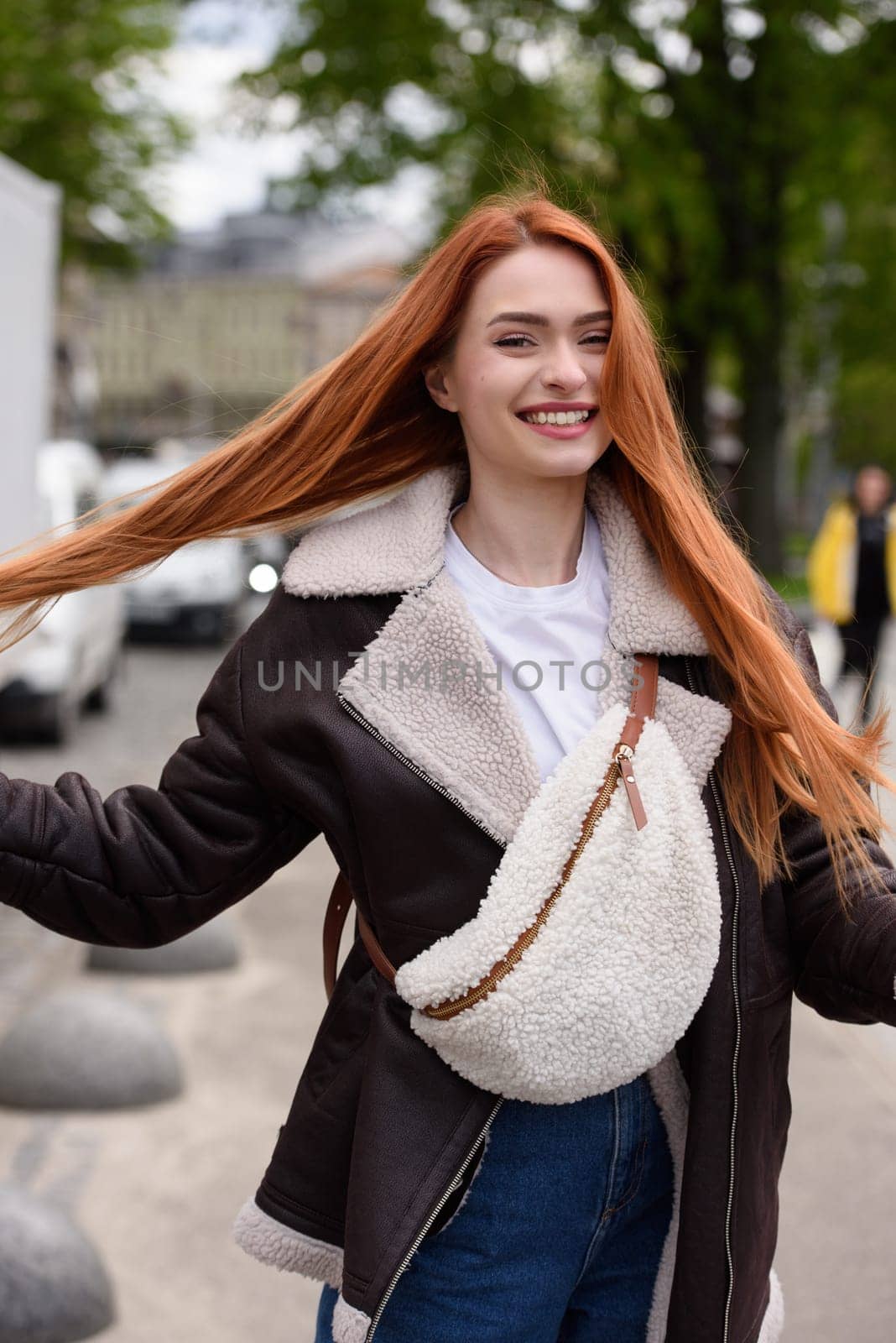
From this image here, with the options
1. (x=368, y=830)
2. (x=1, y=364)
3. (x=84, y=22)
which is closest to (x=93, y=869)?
→ (x=368, y=830)

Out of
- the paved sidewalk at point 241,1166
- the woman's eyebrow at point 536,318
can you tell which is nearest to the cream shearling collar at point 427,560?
the woman's eyebrow at point 536,318

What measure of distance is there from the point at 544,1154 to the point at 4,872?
2.37 ft

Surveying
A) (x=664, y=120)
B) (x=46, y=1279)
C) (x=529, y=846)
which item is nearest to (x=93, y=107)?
(x=664, y=120)

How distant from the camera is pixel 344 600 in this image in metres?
2.04

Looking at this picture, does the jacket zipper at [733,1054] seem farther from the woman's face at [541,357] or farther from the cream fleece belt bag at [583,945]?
Answer: the woman's face at [541,357]

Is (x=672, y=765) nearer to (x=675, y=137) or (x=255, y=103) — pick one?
(x=675, y=137)

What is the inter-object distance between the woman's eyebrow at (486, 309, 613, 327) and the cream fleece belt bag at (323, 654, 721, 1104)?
0.50 metres

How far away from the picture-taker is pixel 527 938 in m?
1.86

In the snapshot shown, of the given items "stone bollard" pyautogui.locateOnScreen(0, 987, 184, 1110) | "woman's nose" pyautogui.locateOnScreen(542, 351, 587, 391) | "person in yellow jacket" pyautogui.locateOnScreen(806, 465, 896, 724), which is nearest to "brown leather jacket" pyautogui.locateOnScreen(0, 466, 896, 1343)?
"woman's nose" pyautogui.locateOnScreen(542, 351, 587, 391)

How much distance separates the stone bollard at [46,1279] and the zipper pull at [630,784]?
2.07m

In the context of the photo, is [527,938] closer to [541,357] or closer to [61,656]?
[541,357]

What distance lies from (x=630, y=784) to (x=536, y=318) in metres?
0.57

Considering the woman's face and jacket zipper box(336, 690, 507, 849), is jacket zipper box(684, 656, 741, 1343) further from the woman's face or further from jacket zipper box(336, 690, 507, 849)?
the woman's face

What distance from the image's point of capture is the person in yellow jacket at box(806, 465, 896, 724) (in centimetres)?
1205
